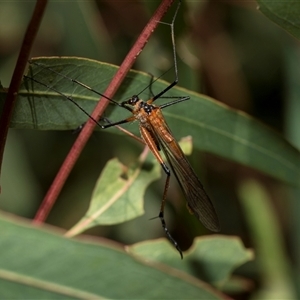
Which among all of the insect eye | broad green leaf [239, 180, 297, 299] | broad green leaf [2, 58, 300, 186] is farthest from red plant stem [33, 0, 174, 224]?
broad green leaf [239, 180, 297, 299]

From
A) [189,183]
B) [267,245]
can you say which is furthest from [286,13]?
[267,245]

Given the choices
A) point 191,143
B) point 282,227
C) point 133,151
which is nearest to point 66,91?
point 191,143

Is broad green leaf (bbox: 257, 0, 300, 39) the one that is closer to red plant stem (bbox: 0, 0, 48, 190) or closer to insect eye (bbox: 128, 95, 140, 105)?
insect eye (bbox: 128, 95, 140, 105)

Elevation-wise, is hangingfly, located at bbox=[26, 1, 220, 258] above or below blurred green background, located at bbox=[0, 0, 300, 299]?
below

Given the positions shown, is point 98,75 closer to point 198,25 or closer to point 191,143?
point 191,143

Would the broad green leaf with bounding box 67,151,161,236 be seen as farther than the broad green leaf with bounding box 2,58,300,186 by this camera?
Yes

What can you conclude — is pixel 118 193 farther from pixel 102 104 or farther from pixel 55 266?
pixel 55 266
